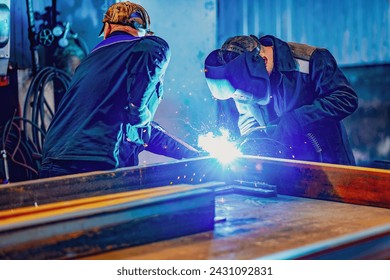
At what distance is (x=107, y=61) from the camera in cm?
338

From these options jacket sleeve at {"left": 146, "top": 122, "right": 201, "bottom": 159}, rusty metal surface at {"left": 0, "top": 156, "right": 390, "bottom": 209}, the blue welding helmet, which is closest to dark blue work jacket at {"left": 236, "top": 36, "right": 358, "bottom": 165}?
the blue welding helmet

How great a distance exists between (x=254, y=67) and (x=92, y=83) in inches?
32.6

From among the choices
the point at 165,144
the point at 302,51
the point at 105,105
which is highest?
the point at 302,51

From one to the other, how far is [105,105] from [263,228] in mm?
1414

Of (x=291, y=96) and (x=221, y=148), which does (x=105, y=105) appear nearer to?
(x=221, y=148)

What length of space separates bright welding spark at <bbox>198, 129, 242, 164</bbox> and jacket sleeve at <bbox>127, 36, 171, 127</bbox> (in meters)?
0.37

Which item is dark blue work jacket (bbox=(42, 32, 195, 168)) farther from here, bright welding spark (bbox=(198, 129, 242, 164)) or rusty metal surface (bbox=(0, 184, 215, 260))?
rusty metal surface (bbox=(0, 184, 215, 260))

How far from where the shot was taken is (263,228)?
2180mm

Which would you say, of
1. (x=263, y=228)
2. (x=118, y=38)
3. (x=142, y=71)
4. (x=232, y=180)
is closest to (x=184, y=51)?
(x=118, y=38)

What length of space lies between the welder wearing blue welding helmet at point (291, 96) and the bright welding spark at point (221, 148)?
103 mm

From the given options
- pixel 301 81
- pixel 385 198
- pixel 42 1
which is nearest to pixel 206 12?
pixel 42 1

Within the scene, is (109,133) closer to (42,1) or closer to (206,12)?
(206,12)

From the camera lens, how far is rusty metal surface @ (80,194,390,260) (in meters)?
1.90

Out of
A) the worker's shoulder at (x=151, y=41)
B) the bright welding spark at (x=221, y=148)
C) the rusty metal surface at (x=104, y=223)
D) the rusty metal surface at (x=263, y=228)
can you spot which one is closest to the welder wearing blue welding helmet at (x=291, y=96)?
the bright welding spark at (x=221, y=148)
